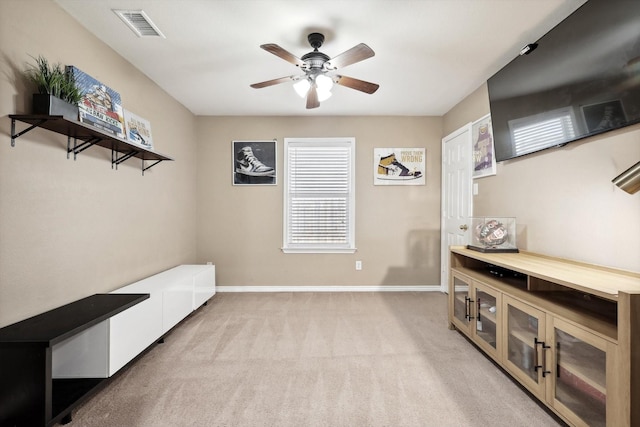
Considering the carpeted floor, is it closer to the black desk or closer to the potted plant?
the black desk

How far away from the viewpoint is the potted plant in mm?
1731

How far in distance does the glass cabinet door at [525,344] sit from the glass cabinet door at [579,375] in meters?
0.08

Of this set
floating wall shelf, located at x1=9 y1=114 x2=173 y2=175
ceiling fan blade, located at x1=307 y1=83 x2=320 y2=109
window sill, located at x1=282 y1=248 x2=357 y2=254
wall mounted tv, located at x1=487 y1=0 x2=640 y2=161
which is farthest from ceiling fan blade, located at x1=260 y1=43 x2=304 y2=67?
window sill, located at x1=282 y1=248 x2=357 y2=254

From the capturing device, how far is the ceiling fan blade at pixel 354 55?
2.01 m

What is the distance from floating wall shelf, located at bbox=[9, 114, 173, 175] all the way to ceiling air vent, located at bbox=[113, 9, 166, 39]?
840 mm

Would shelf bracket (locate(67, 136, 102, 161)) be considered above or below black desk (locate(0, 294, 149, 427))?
above

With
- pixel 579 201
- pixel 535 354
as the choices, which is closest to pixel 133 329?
pixel 535 354

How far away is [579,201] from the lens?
2.06 meters

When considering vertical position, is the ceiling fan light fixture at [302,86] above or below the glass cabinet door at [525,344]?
above

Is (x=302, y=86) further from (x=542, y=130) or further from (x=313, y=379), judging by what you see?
(x=313, y=379)

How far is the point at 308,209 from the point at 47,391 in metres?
3.19

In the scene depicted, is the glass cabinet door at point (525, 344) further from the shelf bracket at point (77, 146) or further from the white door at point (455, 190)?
the shelf bracket at point (77, 146)

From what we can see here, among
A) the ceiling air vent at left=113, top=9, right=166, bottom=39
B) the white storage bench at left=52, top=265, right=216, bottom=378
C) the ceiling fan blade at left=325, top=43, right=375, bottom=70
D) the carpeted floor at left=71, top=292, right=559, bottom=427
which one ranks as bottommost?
the carpeted floor at left=71, top=292, right=559, bottom=427

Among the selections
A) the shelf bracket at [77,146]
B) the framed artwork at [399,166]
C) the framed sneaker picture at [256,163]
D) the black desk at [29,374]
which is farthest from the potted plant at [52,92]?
the framed artwork at [399,166]
